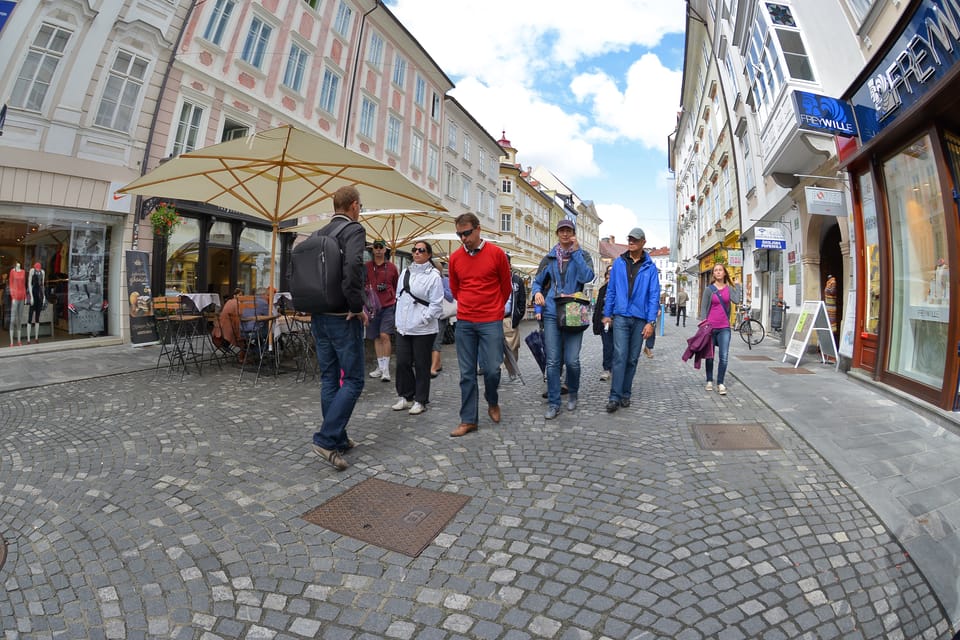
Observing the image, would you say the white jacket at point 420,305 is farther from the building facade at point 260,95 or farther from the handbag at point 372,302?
the building facade at point 260,95

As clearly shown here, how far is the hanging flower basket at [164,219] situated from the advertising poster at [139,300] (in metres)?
0.61

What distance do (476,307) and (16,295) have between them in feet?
33.7

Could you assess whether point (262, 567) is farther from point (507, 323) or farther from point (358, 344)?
point (507, 323)

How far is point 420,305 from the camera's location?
17.2 feet

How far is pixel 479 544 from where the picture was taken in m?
2.53

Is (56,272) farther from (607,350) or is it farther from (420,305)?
(607,350)

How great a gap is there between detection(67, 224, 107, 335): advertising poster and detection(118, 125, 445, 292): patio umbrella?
447cm

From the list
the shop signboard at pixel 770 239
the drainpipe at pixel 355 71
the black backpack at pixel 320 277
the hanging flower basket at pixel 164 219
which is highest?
the drainpipe at pixel 355 71

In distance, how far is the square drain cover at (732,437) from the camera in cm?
413

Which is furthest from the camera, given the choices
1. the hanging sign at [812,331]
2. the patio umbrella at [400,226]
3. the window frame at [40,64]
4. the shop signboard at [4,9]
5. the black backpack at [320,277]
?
the patio umbrella at [400,226]

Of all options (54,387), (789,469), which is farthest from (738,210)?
(54,387)

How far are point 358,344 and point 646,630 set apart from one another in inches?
101

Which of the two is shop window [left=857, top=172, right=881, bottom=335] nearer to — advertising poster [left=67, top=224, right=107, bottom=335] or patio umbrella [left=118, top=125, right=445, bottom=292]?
patio umbrella [left=118, top=125, right=445, bottom=292]

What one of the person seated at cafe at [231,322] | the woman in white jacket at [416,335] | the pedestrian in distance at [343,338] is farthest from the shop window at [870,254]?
the person seated at cafe at [231,322]
